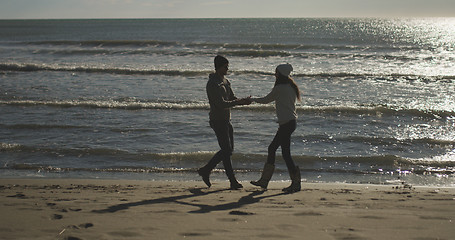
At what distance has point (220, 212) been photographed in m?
5.57

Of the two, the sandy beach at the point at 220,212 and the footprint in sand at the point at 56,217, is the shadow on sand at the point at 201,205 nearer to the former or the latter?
the sandy beach at the point at 220,212

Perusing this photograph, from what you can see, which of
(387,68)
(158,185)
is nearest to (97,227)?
(158,185)

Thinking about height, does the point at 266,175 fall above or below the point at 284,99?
below

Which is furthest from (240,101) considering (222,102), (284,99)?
(284,99)

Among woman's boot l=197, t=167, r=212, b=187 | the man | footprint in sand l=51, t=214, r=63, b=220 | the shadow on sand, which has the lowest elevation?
the shadow on sand

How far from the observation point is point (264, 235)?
476cm

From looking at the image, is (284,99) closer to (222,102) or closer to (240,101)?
(240,101)

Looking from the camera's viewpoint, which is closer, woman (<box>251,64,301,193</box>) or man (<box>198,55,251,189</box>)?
man (<box>198,55,251,189</box>)

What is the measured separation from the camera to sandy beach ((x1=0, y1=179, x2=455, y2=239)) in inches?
190

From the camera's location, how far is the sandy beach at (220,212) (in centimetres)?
484

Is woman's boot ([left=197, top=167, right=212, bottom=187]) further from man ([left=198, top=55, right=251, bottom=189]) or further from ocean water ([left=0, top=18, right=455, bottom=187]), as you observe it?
ocean water ([left=0, top=18, right=455, bottom=187])

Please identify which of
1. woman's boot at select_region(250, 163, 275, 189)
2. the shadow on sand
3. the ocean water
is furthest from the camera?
the ocean water

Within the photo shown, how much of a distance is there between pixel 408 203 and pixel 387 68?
64.3 feet

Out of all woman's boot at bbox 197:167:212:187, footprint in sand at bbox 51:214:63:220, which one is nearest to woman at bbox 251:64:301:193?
woman's boot at bbox 197:167:212:187
